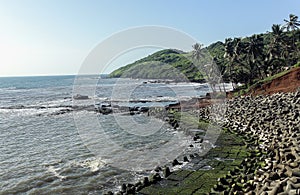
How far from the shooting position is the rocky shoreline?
11531mm

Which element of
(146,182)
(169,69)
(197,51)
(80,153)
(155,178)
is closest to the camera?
(146,182)

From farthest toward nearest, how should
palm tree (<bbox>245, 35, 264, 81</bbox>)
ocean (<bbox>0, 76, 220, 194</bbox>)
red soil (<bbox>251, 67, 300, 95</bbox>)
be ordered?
palm tree (<bbox>245, 35, 264, 81</bbox>) → red soil (<bbox>251, 67, 300, 95</bbox>) → ocean (<bbox>0, 76, 220, 194</bbox>)

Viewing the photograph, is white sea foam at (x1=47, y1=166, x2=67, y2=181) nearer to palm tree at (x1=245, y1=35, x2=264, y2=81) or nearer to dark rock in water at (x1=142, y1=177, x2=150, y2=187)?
dark rock in water at (x1=142, y1=177, x2=150, y2=187)

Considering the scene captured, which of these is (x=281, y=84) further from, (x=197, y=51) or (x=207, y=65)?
(x=197, y=51)

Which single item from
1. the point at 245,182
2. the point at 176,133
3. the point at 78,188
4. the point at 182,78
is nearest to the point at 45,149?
the point at 78,188

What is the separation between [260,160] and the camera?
53.4 ft

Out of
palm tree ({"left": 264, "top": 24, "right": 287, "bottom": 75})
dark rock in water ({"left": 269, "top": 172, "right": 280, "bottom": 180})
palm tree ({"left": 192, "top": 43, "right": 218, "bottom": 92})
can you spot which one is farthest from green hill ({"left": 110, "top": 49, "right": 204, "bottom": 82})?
dark rock in water ({"left": 269, "top": 172, "right": 280, "bottom": 180})

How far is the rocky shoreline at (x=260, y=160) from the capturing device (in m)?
11.5

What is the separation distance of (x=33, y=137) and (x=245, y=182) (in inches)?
859

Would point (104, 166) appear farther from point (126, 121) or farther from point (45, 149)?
point (126, 121)

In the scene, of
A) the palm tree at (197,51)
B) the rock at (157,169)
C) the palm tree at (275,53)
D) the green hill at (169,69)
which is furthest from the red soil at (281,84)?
the green hill at (169,69)

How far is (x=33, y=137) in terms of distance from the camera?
28.4m

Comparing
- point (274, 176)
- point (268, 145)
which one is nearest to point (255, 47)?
point (268, 145)

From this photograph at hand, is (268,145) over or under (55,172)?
over
